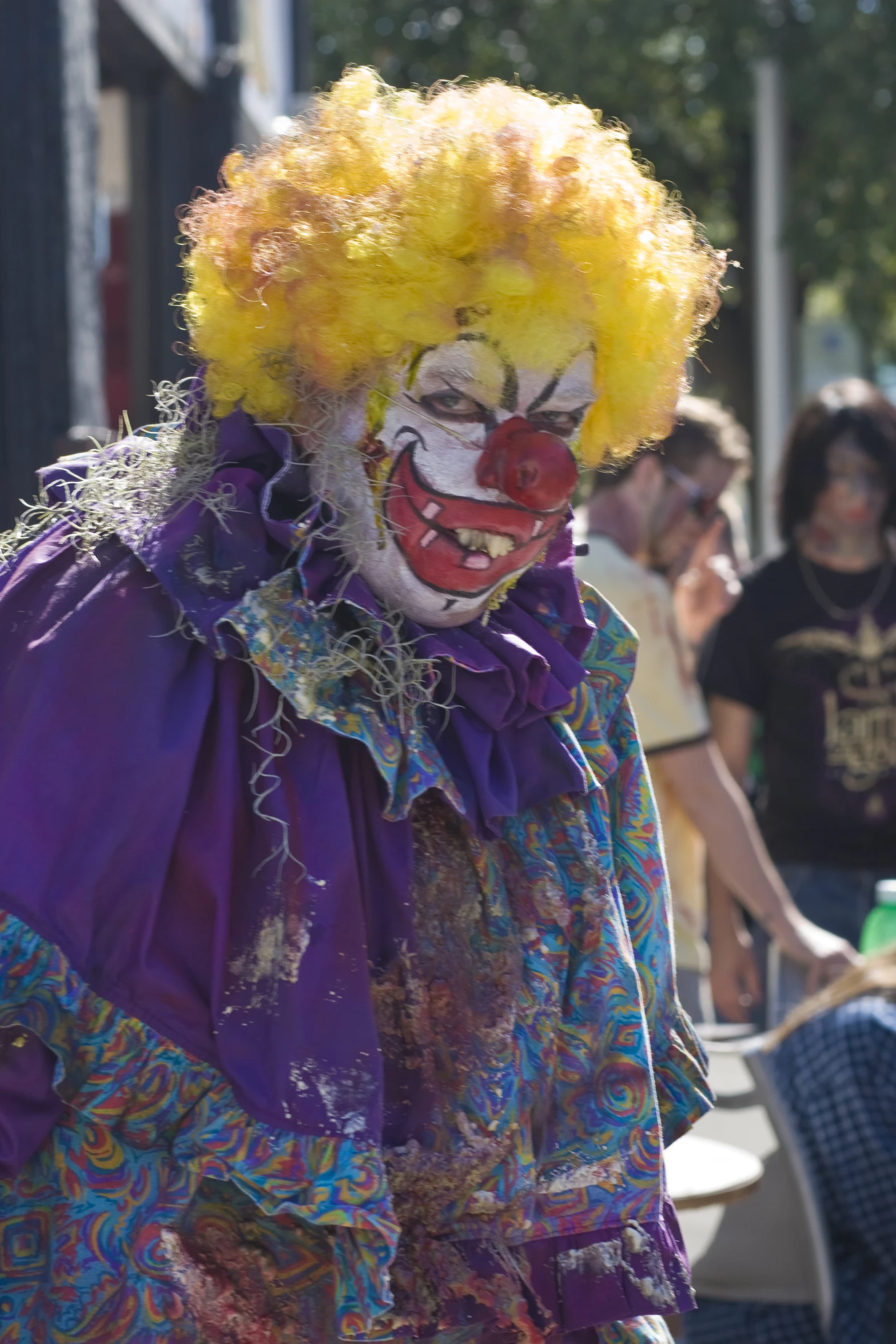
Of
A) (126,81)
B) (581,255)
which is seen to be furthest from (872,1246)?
(126,81)

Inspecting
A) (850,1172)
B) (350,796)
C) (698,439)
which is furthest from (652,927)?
(698,439)

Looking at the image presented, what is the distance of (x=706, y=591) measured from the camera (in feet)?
13.8

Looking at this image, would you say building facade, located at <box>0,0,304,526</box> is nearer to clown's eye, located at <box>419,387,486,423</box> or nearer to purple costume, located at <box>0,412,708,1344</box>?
clown's eye, located at <box>419,387,486,423</box>

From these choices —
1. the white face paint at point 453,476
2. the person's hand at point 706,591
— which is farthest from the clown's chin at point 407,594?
the person's hand at point 706,591

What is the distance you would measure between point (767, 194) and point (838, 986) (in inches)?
345

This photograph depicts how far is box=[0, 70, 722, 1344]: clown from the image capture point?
4.78 ft

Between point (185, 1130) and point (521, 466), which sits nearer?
point (185, 1130)

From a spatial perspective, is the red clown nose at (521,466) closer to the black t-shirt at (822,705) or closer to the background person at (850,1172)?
the background person at (850,1172)

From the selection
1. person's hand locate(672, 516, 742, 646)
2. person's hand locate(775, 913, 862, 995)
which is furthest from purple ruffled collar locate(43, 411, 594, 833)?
person's hand locate(672, 516, 742, 646)

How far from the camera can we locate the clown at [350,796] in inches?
57.4

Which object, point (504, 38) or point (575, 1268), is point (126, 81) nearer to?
point (575, 1268)

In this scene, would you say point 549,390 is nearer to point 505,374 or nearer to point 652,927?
point 505,374

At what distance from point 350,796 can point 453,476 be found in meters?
0.33

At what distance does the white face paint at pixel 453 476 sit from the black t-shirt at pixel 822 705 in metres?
2.36
